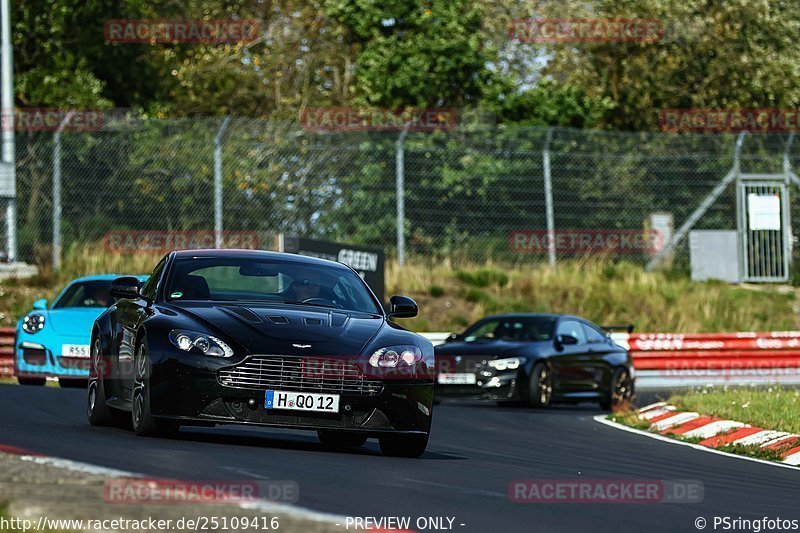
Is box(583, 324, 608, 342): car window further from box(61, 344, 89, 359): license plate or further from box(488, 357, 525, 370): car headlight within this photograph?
box(61, 344, 89, 359): license plate

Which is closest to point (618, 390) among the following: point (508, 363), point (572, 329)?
point (572, 329)

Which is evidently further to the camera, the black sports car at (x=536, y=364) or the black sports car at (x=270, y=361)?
the black sports car at (x=536, y=364)

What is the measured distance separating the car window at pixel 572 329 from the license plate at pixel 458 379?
1563mm

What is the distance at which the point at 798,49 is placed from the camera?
137ft

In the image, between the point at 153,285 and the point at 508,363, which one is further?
the point at 508,363

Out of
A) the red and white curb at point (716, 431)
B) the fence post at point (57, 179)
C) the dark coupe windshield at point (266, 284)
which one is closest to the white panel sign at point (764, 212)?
the fence post at point (57, 179)

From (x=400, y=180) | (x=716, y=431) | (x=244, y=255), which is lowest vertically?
(x=716, y=431)

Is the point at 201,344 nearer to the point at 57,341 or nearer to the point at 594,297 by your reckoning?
the point at 57,341

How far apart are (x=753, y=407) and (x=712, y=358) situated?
11.8 meters

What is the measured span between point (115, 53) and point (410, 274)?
34.9ft

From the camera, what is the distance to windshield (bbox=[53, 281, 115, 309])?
19734 millimetres

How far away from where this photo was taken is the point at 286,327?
10.0 metres

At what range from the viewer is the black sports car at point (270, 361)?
9.78 metres

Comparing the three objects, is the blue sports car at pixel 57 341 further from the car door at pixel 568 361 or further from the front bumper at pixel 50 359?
the car door at pixel 568 361
